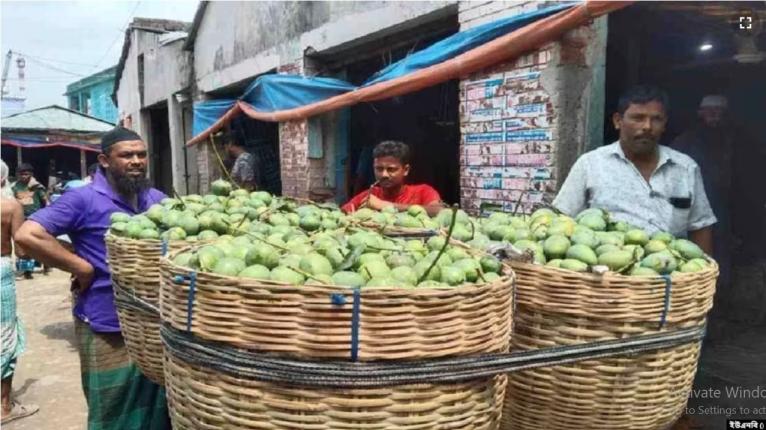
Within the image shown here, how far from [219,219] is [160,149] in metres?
13.0

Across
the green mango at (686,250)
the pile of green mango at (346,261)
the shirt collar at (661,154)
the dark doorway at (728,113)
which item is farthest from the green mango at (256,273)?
the dark doorway at (728,113)

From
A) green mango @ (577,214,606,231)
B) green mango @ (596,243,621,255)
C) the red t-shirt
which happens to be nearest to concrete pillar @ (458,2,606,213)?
the red t-shirt

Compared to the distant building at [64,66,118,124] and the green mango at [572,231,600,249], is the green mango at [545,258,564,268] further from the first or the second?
the distant building at [64,66,118,124]

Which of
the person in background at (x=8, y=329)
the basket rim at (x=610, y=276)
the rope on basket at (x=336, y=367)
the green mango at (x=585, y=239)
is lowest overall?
the person in background at (x=8, y=329)

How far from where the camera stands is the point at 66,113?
22969 mm

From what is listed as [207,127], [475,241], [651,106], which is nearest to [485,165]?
[651,106]

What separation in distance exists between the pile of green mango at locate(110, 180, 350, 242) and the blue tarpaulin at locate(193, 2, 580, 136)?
2.08 m

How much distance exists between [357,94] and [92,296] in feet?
9.48

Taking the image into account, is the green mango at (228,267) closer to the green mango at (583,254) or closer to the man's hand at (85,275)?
the green mango at (583,254)

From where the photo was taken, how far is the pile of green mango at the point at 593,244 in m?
1.57

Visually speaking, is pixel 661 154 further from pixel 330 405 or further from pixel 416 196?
pixel 330 405

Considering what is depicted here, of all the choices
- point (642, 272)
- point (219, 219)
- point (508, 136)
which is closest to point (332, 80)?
point (508, 136)

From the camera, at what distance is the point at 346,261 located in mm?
1413

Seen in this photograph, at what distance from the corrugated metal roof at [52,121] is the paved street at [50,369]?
601 inches
